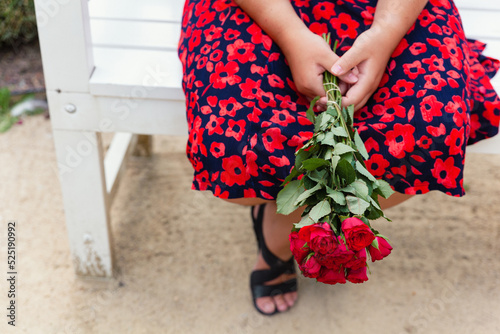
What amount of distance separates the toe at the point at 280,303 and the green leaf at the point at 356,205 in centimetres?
67

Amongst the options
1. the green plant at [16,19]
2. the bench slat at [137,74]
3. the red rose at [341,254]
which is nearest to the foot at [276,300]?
the bench slat at [137,74]

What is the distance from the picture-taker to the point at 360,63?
3.50 feet

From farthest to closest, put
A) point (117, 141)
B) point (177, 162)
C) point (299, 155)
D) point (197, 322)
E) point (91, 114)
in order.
→ 1. point (177, 162)
2. point (117, 141)
3. point (197, 322)
4. point (91, 114)
5. point (299, 155)

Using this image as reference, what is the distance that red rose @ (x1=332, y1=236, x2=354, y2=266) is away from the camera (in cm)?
82

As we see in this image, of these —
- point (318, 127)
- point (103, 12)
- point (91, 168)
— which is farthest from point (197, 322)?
point (103, 12)

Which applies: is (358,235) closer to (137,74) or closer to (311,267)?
(311,267)

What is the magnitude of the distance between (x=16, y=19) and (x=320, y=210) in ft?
6.91

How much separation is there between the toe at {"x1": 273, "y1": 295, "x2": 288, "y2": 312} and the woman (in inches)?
16.7

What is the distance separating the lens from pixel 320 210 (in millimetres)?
872

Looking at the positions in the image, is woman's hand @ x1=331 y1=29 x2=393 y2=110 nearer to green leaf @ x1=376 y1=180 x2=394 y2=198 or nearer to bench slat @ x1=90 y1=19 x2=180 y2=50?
green leaf @ x1=376 y1=180 x2=394 y2=198

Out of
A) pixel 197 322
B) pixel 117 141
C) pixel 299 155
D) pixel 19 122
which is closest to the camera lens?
pixel 299 155

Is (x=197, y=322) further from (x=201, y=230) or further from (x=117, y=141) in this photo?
(x=117, y=141)

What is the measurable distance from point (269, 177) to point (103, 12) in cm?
→ 73

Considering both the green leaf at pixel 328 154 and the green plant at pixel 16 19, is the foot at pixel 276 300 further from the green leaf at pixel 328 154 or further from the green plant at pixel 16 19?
the green plant at pixel 16 19
